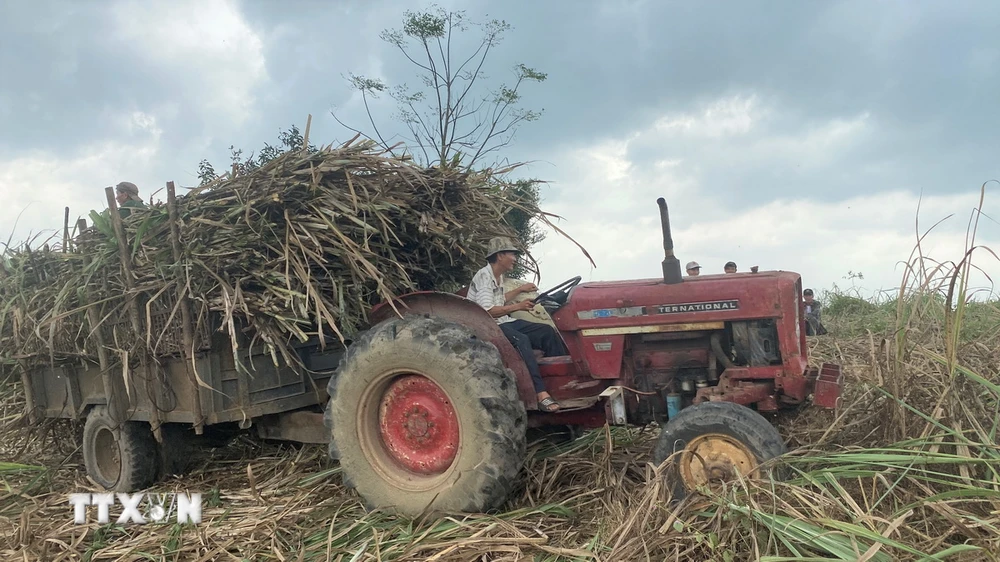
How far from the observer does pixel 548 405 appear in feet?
13.1

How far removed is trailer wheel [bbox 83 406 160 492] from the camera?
15.9 feet

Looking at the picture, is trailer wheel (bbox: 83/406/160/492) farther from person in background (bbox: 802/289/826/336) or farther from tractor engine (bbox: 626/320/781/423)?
person in background (bbox: 802/289/826/336)

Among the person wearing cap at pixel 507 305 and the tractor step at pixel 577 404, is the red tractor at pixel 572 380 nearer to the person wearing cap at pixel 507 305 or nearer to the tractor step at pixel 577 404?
the tractor step at pixel 577 404

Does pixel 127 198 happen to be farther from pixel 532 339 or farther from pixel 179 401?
pixel 532 339

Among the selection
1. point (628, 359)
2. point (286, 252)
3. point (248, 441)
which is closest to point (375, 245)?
point (286, 252)

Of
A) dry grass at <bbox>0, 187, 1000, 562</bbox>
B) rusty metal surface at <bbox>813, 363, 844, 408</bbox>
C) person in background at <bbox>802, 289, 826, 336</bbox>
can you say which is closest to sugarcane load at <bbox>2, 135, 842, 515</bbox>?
rusty metal surface at <bbox>813, 363, 844, 408</bbox>

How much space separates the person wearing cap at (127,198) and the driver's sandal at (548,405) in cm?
302

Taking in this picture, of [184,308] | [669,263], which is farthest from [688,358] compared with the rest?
[184,308]

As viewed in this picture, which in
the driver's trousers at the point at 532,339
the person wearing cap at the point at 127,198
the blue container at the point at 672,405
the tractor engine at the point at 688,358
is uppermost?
the person wearing cap at the point at 127,198

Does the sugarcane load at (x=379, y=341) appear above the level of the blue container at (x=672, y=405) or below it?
above

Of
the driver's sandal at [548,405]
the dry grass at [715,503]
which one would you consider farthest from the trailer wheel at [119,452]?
the driver's sandal at [548,405]

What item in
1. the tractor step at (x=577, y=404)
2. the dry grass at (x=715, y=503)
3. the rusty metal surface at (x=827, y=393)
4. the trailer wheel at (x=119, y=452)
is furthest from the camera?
the trailer wheel at (x=119, y=452)

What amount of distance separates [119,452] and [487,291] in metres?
2.90

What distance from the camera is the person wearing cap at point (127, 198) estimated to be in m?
4.88
